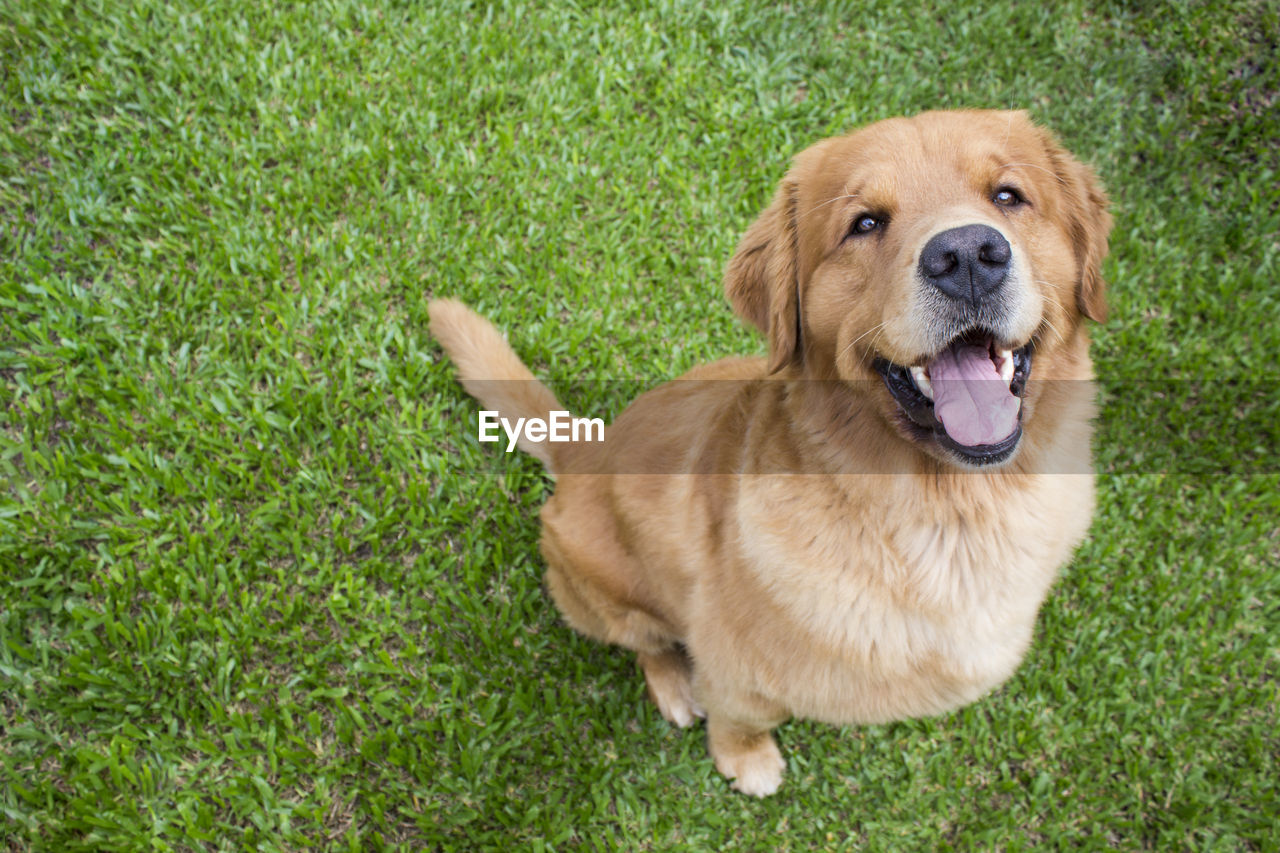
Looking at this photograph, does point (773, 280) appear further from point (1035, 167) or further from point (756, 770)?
point (756, 770)

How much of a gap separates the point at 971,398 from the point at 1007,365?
15cm

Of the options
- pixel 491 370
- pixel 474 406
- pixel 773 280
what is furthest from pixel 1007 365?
pixel 474 406

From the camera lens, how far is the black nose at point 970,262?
178 centimetres

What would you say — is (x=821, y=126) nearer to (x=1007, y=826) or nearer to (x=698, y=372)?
(x=698, y=372)

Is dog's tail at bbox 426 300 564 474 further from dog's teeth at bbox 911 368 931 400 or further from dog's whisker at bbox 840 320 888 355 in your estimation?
dog's teeth at bbox 911 368 931 400

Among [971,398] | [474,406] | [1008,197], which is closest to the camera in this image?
[971,398]

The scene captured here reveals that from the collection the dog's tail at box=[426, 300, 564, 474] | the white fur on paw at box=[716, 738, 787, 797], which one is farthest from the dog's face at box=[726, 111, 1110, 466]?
the white fur on paw at box=[716, 738, 787, 797]

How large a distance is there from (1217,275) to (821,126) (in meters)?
2.24

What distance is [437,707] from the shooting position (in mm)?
3105

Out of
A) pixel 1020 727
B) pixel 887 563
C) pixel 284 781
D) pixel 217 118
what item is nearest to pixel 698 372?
pixel 887 563

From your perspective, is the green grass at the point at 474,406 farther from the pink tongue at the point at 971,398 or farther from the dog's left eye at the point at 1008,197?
the dog's left eye at the point at 1008,197

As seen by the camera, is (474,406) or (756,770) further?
(474,406)

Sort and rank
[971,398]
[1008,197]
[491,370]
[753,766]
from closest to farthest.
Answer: [971,398]
[1008,197]
[753,766]
[491,370]

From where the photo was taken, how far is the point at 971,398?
1921mm
